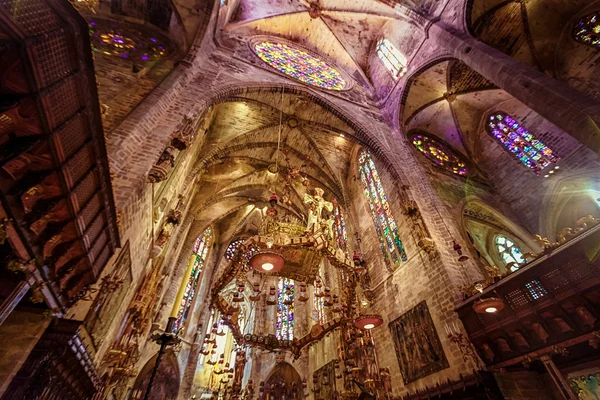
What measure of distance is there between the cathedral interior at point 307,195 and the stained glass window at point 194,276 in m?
0.15

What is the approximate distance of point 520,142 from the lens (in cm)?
1187

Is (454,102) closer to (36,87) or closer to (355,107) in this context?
(355,107)

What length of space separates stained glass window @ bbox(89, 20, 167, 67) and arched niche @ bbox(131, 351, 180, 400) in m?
11.9

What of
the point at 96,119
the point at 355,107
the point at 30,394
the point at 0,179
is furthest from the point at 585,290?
the point at 355,107

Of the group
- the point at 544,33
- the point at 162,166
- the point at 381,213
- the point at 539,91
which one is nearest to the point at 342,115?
the point at 381,213

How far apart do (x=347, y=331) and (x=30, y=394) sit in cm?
632

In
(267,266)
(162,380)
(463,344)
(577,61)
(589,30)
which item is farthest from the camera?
(162,380)

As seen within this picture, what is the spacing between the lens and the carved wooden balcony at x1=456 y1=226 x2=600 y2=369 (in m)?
4.40

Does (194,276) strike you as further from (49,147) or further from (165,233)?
(49,147)

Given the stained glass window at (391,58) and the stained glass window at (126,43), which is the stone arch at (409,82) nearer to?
the stained glass window at (391,58)

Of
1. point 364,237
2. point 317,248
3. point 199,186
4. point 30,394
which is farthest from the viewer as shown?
point 199,186

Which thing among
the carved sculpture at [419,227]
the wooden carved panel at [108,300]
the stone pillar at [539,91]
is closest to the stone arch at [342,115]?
the carved sculpture at [419,227]

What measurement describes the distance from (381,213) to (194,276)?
36.4ft

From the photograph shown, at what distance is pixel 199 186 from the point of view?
1391cm
